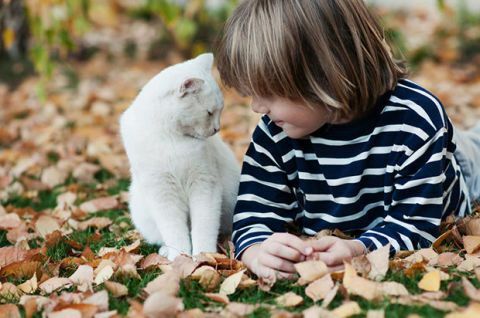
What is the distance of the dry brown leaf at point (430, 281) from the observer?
159cm

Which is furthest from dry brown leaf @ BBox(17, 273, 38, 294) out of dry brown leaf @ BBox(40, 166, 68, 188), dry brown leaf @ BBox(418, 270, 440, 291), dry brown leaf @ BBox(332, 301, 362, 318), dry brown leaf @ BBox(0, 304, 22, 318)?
dry brown leaf @ BBox(40, 166, 68, 188)

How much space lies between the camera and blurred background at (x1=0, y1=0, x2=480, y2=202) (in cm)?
352

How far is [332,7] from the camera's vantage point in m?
1.80

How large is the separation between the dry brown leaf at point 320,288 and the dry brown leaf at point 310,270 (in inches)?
1.5

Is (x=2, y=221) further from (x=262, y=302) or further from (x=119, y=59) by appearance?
(x=119, y=59)

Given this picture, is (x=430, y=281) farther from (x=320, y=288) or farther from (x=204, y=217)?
(x=204, y=217)

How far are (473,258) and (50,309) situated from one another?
3.54ft

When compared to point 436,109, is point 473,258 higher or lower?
lower

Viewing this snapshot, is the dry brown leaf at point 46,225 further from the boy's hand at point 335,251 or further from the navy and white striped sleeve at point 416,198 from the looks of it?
the navy and white striped sleeve at point 416,198

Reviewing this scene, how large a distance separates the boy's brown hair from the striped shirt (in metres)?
0.12

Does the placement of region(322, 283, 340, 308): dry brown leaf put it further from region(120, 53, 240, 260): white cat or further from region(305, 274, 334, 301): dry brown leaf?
region(120, 53, 240, 260): white cat

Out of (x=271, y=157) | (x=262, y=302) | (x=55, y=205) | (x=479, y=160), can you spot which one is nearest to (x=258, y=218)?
(x=271, y=157)

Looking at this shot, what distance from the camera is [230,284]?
67.6 inches

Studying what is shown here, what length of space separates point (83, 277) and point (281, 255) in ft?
1.78
